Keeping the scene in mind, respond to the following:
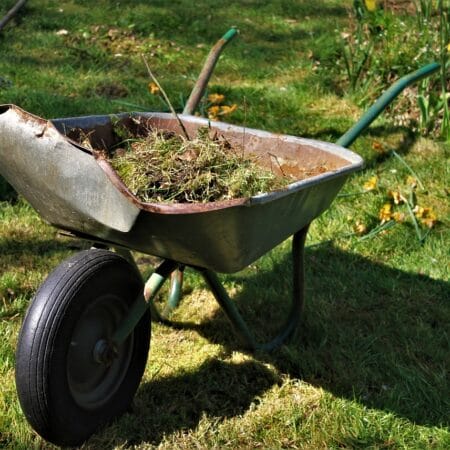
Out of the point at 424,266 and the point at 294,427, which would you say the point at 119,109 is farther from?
the point at 294,427

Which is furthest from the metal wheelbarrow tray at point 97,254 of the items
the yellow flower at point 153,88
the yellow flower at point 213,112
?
the yellow flower at point 153,88

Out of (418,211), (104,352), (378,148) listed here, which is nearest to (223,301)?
(104,352)

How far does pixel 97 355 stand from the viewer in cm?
238

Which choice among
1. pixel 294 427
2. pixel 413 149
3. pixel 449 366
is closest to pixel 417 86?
pixel 413 149

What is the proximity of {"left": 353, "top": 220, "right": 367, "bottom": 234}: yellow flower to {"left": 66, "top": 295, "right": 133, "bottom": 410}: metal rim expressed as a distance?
6.36 feet

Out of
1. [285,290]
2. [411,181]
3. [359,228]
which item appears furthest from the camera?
[411,181]

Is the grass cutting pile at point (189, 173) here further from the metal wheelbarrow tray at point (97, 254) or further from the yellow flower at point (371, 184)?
A: the yellow flower at point (371, 184)

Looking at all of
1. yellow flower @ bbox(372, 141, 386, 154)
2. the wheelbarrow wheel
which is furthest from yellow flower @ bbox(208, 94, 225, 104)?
the wheelbarrow wheel

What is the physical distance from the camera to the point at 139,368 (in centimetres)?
259

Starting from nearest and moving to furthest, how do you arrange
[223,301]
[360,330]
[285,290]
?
[223,301] < [360,330] < [285,290]

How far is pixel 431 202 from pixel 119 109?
2339mm

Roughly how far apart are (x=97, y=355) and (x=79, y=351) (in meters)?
0.06

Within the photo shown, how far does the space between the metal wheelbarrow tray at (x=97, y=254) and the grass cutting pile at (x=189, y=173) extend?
0.16m

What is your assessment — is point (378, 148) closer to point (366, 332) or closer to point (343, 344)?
point (366, 332)
